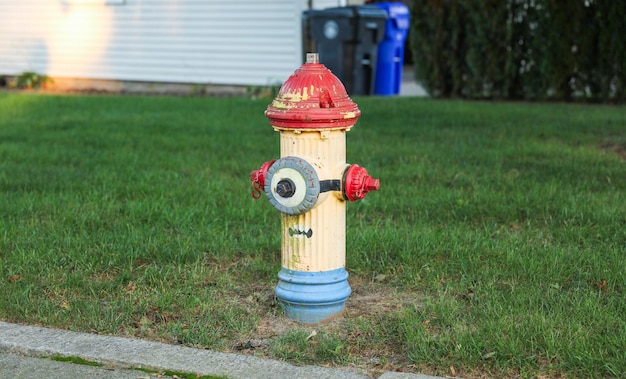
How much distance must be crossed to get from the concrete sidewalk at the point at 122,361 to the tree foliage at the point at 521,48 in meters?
9.36

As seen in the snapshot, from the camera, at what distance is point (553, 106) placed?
37.8 feet

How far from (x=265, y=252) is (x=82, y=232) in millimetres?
1116

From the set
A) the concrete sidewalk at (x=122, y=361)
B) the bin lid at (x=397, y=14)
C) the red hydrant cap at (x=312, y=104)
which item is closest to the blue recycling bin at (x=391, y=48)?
the bin lid at (x=397, y=14)

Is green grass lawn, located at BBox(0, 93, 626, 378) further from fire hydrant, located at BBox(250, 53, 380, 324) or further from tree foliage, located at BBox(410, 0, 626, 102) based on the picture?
tree foliage, located at BBox(410, 0, 626, 102)

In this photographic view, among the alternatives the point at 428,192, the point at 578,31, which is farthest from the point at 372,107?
the point at 428,192

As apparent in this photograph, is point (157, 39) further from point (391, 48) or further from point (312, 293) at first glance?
point (312, 293)

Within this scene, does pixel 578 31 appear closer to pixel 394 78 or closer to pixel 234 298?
pixel 394 78

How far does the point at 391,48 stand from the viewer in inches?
580

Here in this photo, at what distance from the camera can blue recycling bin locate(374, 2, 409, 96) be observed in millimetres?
14594

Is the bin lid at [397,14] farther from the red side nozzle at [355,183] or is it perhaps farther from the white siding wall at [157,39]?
the red side nozzle at [355,183]

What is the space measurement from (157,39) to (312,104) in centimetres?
1264

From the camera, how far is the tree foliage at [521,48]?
38.8ft

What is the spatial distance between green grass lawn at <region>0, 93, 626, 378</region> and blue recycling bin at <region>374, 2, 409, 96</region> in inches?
232

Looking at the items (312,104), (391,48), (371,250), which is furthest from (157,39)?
(312,104)
